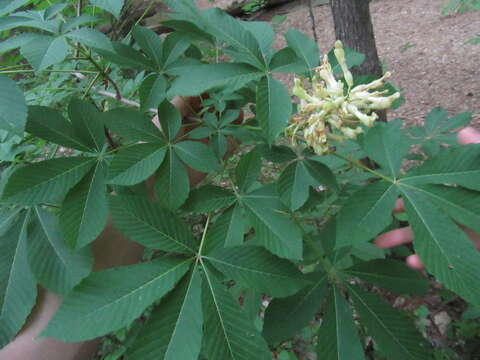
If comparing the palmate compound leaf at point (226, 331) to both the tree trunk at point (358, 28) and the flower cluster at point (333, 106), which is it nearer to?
the flower cluster at point (333, 106)

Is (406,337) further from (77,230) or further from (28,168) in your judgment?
(28,168)

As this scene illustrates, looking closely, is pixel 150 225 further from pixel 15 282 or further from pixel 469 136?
pixel 469 136

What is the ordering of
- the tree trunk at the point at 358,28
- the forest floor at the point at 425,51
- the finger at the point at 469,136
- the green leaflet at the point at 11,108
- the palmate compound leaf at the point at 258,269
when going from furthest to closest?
the forest floor at the point at 425,51
the tree trunk at the point at 358,28
the finger at the point at 469,136
the palmate compound leaf at the point at 258,269
the green leaflet at the point at 11,108

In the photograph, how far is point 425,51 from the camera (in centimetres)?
452

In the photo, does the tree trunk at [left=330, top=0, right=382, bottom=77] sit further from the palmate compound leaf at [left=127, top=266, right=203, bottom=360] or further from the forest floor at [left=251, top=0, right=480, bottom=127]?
the palmate compound leaf at [left=127, top=266, right=203, bottom=360]

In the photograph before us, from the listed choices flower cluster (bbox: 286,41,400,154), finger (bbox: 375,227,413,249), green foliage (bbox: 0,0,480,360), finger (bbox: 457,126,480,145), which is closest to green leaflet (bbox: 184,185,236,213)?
green foliage (bbox: 0,0,480,360)

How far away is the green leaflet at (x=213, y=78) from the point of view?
2.44ft

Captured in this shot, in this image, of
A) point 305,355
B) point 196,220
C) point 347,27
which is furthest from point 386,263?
point 347,27

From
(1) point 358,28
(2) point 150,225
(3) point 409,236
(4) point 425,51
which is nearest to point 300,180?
(2) point 150,225

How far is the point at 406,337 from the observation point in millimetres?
805

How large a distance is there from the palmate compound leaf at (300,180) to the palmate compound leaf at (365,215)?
0.08 metres

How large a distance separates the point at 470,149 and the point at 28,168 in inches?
37.2

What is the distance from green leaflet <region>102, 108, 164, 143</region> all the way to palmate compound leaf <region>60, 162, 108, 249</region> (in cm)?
11

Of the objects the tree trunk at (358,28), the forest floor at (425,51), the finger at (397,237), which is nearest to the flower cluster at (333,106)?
the finger at (397,237)
